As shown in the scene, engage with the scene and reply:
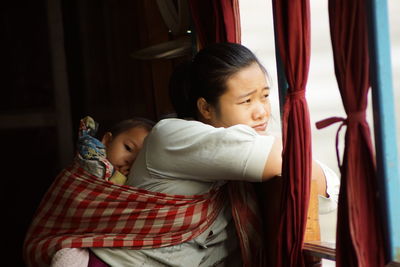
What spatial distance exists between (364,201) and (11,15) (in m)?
2.90

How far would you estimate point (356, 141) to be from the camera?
1.36 metres

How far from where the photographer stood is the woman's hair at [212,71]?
5.75ft

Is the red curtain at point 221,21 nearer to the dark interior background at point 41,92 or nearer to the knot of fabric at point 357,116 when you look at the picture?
the knot of fabric at point 357,116

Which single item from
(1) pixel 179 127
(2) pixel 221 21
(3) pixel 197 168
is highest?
(2) pixel 221 21

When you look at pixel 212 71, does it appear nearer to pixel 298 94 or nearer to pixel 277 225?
Answer: pixel 298 94

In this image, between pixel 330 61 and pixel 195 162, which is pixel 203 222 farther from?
pixel 330 61

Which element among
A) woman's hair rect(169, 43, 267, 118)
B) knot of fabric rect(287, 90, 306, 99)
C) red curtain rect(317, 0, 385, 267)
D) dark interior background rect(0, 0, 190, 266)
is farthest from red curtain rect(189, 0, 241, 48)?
dark interior background rect(0, 0, 190, 266)

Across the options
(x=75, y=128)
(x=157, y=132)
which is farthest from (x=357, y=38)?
(x=75, y=128)

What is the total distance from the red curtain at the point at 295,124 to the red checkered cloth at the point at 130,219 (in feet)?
0.60

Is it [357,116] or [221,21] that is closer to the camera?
[357,116]

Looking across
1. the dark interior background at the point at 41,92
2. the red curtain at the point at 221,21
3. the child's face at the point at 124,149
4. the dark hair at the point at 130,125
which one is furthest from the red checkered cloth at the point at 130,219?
the dark interior background at the point at 41,92

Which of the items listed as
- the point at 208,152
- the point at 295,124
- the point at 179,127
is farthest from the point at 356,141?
the point at 179,127

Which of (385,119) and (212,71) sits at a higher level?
(212,71)

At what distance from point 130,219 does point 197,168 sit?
0.28m
